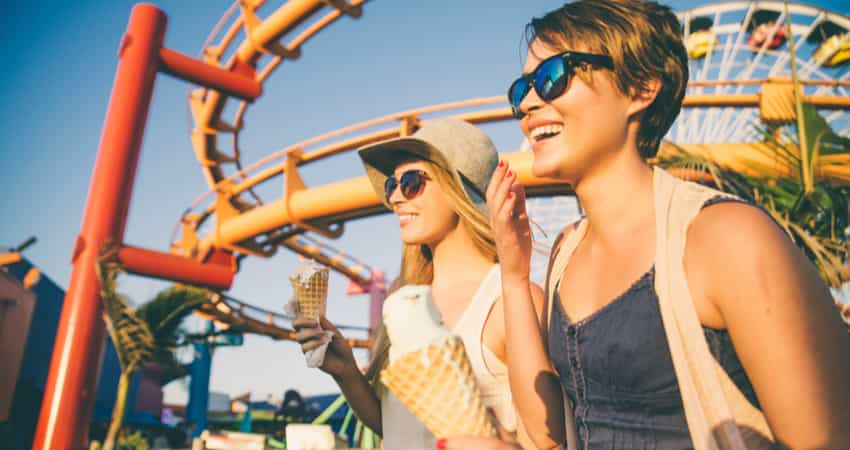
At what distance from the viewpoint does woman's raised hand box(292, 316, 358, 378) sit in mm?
1445

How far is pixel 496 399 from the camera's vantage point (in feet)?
4.95

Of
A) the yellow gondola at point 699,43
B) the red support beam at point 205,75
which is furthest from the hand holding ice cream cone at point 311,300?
the yellow gondola at point 699,43

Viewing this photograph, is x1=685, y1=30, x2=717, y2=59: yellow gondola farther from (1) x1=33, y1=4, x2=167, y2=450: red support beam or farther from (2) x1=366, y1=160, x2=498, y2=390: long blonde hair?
(2) x1=366, y1=160, x2=498, y2=390: long blonde hair

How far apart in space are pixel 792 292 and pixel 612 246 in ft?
1.35

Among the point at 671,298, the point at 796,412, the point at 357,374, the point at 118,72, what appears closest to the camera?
the point at 796,412

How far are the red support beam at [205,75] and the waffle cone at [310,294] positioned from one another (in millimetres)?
6835

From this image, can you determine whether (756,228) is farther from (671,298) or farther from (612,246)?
(612,246)

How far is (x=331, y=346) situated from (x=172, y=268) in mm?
6645

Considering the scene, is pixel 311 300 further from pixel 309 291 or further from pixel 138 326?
pixel 138 326

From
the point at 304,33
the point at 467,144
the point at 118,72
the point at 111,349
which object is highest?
the point at 304,33

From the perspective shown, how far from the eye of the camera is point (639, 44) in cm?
119

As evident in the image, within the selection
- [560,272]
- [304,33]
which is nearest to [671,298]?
[560,272]

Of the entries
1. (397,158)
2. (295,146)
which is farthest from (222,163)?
(397,158)

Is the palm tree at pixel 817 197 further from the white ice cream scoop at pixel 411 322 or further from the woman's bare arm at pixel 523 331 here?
the white ice cream scoop at pixel 411 322
